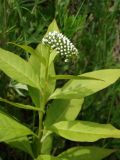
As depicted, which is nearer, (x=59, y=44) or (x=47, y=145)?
(x=59, y=44)

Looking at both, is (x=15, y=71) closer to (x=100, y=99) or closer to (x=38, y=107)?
(x=38, y=107)

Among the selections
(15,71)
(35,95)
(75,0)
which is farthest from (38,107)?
(75,0)

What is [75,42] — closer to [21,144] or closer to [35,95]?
[35,95]

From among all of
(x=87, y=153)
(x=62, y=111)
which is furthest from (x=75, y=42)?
(x=87, y=153)

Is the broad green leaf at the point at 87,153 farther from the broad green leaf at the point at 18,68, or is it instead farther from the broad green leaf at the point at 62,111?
the broad green leaf at the point at 18,68

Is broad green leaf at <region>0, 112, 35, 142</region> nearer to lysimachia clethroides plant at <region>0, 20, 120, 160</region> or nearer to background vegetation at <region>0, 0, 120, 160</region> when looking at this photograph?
lysimachia clethroides plant at <region>0, 20, 120, 160</region>

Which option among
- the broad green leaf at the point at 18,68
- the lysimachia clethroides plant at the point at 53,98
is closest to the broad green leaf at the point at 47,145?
the lysimachia clethroides plant at the point at 53,98

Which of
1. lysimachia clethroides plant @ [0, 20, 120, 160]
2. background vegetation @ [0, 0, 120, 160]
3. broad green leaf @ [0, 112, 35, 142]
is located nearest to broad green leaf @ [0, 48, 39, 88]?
lysimachia clethroides plant @ [0, 20, 120, 160]
